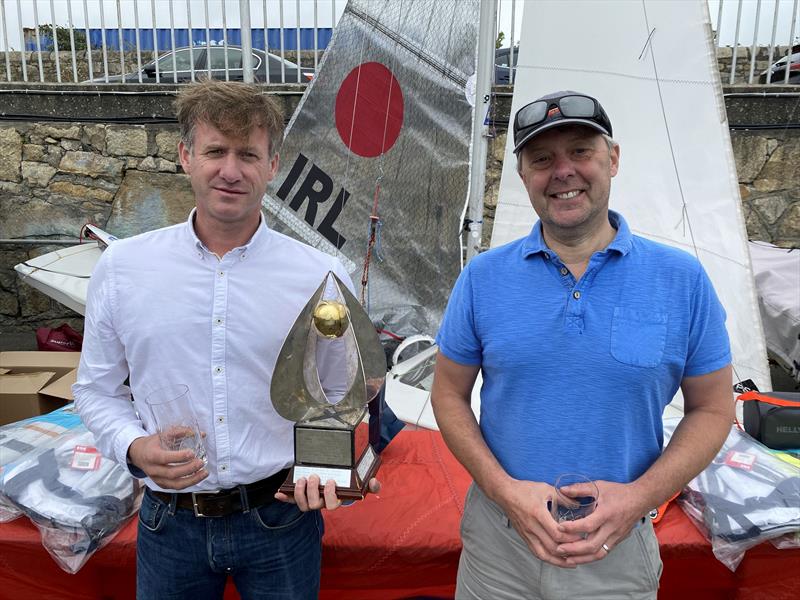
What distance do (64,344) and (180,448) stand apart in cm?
345

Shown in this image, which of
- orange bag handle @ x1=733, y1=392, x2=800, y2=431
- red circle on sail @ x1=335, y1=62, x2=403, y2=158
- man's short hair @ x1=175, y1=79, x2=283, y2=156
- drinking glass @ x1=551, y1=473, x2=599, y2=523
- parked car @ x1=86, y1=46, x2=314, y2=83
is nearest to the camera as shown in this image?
drinking glass @ x1=551, y1=473, x2=599, y2=523

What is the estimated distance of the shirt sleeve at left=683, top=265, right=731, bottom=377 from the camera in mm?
1196

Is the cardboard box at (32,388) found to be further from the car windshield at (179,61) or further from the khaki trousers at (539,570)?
the car windshield at (179,61)

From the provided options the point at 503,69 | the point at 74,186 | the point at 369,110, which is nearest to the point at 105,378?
the point at 369,110

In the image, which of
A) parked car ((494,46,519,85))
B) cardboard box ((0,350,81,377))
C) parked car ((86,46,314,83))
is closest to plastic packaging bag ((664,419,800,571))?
cardboard box ((0,350,81,377))

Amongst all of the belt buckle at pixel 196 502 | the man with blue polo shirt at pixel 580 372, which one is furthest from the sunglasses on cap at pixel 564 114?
the belt buckle at pixel 196 502

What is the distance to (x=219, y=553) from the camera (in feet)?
4.29

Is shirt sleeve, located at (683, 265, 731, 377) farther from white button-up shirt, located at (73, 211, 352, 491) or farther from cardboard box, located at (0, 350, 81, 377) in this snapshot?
cardboard box, located at (0, 350, 81, 377)

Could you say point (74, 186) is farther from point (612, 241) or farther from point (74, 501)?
point (612, 241)

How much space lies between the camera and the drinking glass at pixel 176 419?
4.09 feet

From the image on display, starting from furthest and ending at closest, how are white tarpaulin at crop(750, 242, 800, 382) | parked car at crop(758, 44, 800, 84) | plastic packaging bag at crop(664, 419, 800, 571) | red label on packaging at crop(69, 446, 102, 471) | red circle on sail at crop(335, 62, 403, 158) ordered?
parked car at crop(758, 44, 800, 84)
white tarpaulin at crop(750, 242, 800, 382)
red circle on sail at crop(335, 62, 403, 158)
red label on packaging at crop(69, 446, 102, 471)
plastic packaging bag at crop(664, 419, 800, 571)

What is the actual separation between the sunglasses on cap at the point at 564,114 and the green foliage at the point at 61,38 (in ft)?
16.7

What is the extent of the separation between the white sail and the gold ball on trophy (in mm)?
2017

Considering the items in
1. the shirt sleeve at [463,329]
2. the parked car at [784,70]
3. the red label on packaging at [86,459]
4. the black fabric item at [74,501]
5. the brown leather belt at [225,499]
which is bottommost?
the black fabric item at [74,501]
